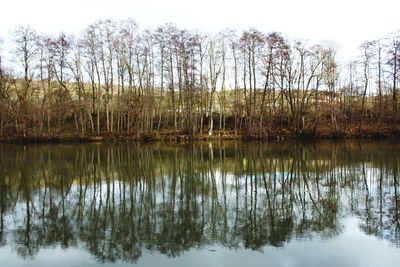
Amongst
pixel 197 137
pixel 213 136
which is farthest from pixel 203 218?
pixel 213 136

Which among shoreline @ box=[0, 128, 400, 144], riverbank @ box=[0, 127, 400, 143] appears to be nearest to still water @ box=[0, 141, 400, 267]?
shoreline @ box=[0, 128, 400, 144]

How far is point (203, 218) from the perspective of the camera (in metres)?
11.0

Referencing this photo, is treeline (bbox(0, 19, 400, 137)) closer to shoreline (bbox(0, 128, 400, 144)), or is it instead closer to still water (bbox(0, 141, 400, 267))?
shoreline (bbox(0, 128, 400, 144))

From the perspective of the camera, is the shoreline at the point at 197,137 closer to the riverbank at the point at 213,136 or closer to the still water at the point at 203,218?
the riverbank at the point at 213,136

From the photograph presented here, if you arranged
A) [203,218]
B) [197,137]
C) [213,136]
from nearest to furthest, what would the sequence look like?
[203,218], [197,137], [213,136]


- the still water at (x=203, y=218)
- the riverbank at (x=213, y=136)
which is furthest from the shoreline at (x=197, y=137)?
the still water at (x=203, y=218)

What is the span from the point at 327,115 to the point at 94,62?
36911 millimetres

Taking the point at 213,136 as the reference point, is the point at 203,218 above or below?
below

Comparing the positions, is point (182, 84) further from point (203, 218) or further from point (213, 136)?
point (203, 218)

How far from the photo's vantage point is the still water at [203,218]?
8.10 metres

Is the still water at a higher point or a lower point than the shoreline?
lower

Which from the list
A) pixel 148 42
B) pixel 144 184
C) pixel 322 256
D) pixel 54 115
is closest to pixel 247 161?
pixel 144 184

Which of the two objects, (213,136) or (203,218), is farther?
(213,136)

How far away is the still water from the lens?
319 inches
